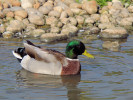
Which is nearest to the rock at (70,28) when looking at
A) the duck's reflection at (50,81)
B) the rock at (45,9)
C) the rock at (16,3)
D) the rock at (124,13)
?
the rock at (45,9)

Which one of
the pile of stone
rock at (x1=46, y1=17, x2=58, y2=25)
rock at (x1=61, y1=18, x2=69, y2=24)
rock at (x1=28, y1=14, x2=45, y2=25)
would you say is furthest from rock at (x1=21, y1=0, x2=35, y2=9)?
rock at (x1=61, y1=18, x2=69, y2=24)

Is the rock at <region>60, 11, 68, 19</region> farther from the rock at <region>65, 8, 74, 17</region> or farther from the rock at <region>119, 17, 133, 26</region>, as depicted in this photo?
the rock at <region>119, 17, 133, 26</region>

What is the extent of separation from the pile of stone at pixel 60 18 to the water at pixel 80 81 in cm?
323

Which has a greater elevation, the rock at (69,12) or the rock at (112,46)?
the rock at (69,12)

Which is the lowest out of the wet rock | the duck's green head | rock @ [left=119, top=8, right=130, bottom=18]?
the wet rock

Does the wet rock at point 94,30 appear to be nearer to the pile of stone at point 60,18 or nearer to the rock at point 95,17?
the pile of stone at point 60,18

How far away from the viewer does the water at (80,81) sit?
7.40 metres

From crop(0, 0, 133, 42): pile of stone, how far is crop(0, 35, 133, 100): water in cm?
323

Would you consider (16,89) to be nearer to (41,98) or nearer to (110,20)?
(41,98)

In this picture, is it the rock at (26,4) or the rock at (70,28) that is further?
the rock at (26,4)

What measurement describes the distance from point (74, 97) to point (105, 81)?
131 centimetres

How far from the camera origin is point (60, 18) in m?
16.8

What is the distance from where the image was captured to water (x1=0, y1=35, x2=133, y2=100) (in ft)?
24.3

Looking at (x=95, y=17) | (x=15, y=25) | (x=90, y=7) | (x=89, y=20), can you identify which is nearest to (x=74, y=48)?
(x=15, y=25)
